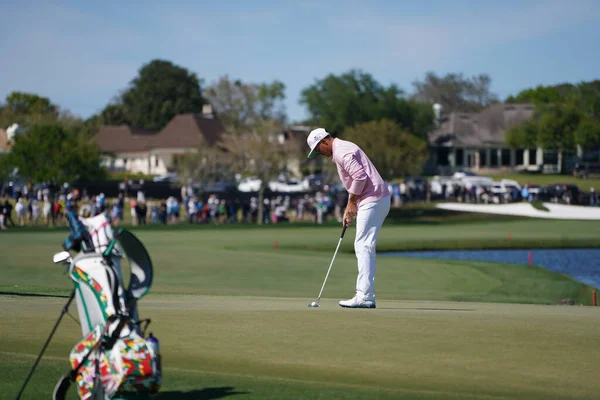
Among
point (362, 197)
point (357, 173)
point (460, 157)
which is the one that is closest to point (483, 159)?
point (460, 157)

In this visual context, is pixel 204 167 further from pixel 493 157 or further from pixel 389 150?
pixel 493 157

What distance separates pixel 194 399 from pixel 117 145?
375 feet

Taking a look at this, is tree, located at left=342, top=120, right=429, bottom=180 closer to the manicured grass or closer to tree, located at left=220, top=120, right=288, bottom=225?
tree, located at left=220, top=120, right=288, bottom=225

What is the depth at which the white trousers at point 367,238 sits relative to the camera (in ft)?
37.3

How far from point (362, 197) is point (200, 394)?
479 cm

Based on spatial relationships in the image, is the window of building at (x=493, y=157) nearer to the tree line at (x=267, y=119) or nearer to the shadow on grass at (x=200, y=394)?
the tree line at (x=267, y=119)

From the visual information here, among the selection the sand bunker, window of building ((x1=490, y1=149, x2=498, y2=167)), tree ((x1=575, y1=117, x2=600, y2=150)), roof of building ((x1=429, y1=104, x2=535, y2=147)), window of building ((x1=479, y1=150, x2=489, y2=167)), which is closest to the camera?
the sand bunker

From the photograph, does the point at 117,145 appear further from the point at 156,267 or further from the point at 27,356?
the point at 27,356

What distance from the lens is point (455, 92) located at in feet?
636

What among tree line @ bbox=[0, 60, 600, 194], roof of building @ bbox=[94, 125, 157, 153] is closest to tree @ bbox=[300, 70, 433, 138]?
tree line @ bbox=[0, 60, 600, 194]

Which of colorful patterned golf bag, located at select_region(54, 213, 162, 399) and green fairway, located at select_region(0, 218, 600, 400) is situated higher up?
colorful patterned golf bag, located at select_region(54, 213, 162, 399)

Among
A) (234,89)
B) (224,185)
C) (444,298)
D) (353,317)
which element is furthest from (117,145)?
(353,317)

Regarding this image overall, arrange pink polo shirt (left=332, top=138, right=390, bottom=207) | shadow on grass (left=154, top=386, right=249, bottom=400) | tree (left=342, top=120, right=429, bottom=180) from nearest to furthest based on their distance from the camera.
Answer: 1. shadow on grass (left=154, top=386, right=249, bottom=400)
2. pink polo shirt (left=332, top=138, right=390, bottom=207)
3. tree (left=342, top=120, right=429, bottom=180)

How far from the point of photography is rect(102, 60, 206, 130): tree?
141875 mm
